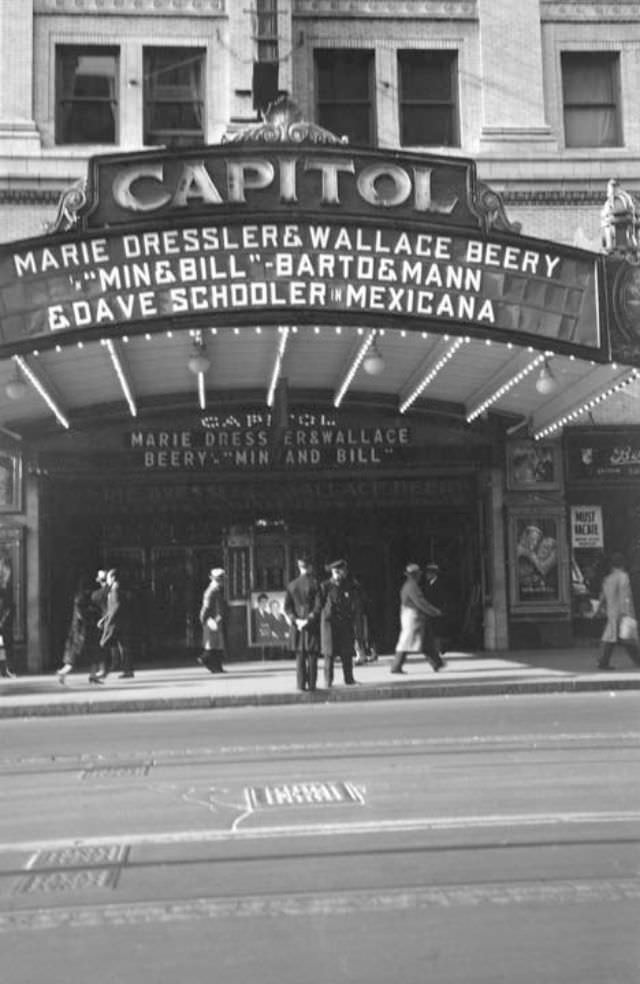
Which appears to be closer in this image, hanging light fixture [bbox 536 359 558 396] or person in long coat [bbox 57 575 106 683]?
hanging light fixture [bbox 536 359 558 396]

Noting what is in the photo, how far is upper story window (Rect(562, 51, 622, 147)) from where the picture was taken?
72.5 ft

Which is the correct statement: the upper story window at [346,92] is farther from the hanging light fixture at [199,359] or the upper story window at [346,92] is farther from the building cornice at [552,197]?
the hanging light fixture at [199,359]

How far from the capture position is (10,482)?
766 inches

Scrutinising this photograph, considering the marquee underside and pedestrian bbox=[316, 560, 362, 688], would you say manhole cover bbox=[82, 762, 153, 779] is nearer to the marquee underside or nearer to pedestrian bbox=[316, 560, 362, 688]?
pedestrian bbox=[316, 560, 362, 688]

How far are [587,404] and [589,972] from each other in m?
14.8

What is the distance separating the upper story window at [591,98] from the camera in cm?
2209

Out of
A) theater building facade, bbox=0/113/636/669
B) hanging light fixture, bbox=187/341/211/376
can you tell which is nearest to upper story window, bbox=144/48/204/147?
theater building facade, bbox=0/113/636/669

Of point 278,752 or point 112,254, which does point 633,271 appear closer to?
Result: point 112,254

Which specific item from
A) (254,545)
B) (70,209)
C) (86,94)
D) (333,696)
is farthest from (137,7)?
(333,696)

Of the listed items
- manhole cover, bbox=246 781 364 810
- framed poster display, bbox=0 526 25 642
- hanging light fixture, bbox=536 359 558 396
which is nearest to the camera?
manhole cover, bbox=246 781 364 810

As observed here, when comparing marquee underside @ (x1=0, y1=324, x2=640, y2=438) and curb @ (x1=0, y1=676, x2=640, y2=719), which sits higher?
marquee underside @ (x1=0, y1=324, x2=640, y2=438)

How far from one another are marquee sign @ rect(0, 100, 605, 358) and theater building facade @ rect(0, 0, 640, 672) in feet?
1.95

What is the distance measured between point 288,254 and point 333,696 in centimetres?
581

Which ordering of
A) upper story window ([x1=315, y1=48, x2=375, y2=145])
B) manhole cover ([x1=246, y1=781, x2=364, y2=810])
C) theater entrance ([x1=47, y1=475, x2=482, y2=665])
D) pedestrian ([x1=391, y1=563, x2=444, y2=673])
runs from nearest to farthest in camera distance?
manhole cover ([x1=246, y1=781, x2=364, y2=810]) → pedestrian ([x1=391, y1=563, x2=444, y2=673]) → theater entrance ([x1=47, y1=475, x2=482, y2=665]) → upper story window ([x1=315, y1=48, x2=375, y2=145])
